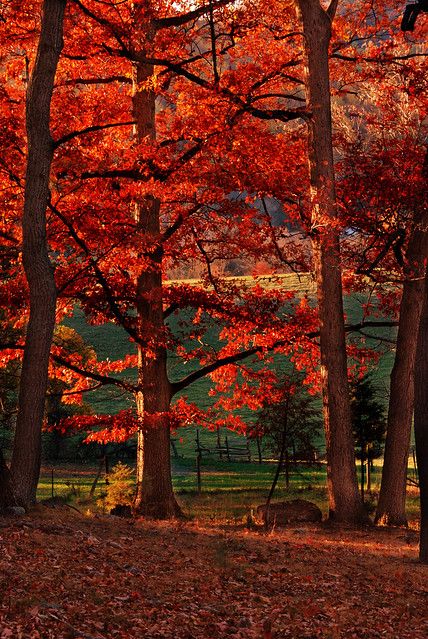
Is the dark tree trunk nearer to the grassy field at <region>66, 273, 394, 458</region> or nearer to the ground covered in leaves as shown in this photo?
the ground covered in leaves

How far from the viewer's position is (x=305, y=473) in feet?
119

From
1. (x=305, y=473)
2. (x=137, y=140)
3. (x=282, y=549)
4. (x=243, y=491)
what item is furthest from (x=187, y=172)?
(x=305, y=473)

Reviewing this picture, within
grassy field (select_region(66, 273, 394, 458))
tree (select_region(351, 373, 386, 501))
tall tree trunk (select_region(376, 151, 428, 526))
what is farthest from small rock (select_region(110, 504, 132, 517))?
grassy field (select_region(66, 273, 394, 458))

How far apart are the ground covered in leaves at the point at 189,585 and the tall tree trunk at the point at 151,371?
5.30 metres

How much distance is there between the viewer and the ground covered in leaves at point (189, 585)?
7.93 meters

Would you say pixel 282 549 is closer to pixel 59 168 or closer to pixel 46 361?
pixel 46 361

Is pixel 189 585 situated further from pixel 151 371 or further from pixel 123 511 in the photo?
pixel 151 371

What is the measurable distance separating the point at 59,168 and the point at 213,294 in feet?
15.5

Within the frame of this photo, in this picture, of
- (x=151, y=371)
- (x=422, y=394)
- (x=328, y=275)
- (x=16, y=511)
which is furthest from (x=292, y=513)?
(x=16, y=511)

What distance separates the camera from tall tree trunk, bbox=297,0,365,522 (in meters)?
17.2

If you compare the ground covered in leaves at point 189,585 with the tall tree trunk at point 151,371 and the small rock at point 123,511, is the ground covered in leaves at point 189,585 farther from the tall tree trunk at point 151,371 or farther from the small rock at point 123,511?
the tall tree trunk at point 151,371

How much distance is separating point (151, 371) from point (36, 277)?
249 inches

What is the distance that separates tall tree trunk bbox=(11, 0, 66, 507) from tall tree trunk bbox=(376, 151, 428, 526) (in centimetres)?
830

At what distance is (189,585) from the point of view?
9.58m
